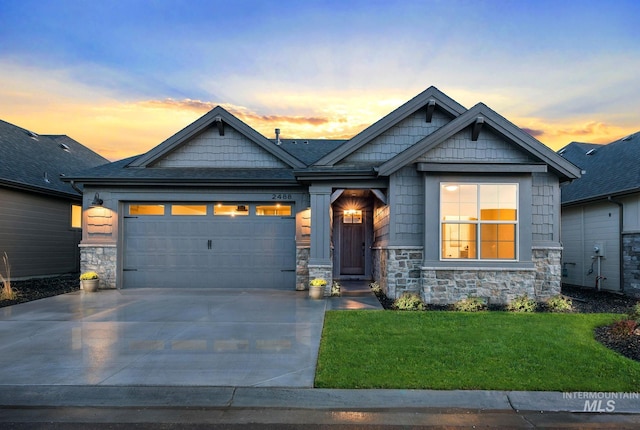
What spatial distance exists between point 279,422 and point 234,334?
325 centimetres

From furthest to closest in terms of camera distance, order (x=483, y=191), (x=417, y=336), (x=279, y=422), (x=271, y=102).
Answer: (x=271, y=102) < (x=483, y=191) < (x=417, y=336) < (x=279, y=422)

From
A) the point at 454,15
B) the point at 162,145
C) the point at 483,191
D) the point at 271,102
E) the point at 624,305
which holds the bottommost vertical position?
the point at 624,305

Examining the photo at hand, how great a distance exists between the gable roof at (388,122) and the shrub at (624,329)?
22.3ft

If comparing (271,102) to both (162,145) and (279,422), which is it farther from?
(279,422)

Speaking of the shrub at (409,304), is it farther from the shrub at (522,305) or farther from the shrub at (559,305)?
the shrub at (559,305)

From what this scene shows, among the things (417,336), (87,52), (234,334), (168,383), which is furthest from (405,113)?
(87,52)

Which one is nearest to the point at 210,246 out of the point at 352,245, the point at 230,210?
the point at 230,210

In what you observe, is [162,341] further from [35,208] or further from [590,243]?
[590,243]

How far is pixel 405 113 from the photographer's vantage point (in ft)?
37.9

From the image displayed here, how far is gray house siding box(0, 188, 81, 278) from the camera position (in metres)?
14.2

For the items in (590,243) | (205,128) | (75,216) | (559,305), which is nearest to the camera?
(559,305)

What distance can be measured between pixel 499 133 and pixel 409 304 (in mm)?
4813

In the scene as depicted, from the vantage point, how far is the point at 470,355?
568 cm

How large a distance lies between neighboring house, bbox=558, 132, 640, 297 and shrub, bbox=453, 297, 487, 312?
172 inches
